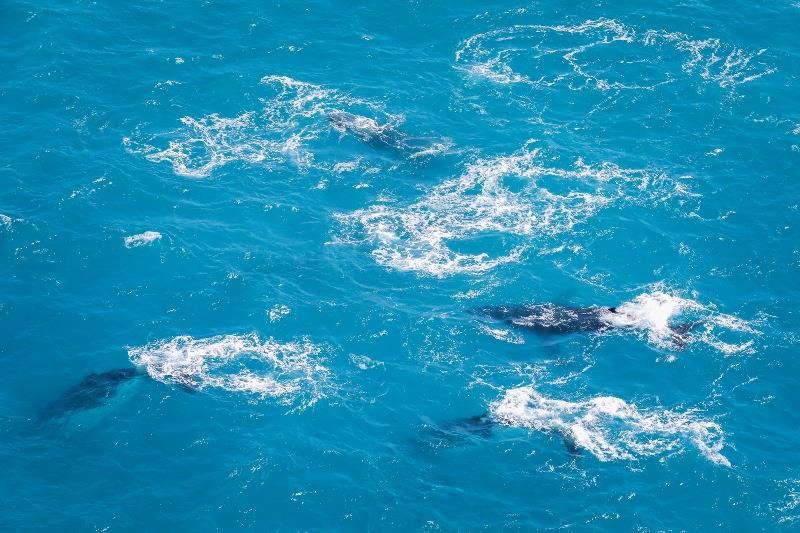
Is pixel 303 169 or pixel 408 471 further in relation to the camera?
pixel 303 169

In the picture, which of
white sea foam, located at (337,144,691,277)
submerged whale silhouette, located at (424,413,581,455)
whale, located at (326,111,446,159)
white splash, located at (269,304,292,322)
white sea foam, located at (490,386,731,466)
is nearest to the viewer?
white sea foam, located at (490,386,731,466)

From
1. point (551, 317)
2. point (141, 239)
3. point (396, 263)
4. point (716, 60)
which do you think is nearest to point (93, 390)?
point (141, 239)

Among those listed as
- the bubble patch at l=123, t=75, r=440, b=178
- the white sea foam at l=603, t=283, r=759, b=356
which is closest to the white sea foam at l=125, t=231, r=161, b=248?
the bubble patch at l=123, t=75, r=440, b=178

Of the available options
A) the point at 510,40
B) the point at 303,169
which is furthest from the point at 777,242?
the point at 303,169

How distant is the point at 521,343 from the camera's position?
116 m

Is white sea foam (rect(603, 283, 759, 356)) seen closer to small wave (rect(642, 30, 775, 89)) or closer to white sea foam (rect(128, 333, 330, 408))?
white sea foam (rect(128, 333, 330, 408))

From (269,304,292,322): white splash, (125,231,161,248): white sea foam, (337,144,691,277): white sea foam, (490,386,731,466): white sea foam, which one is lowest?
(490,386,731,466): white sea foam

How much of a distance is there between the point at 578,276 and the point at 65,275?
62.5 metres

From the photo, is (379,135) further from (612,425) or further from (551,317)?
(612,425)

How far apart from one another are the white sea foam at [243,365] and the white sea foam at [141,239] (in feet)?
53.3

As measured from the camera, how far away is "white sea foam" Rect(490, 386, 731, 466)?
105250 millimetres

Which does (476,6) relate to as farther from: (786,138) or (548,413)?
(548,413)

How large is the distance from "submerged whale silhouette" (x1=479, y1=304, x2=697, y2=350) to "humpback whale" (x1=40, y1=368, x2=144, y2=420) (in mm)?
41893

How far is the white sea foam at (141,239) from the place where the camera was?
125062 mm
